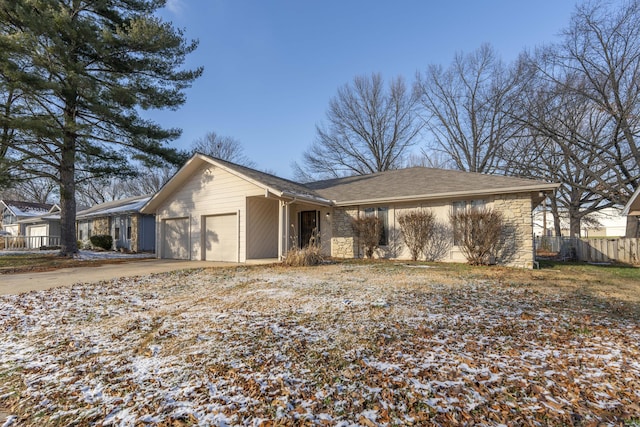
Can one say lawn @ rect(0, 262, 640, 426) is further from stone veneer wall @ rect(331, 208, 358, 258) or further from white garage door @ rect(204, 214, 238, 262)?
stone veneer wall @ rect(331, 208, 358, 258)

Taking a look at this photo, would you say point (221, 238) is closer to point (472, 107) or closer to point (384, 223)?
point (384, 223)

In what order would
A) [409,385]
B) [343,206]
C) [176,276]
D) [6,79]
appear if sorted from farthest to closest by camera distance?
[343,206] < [6,79] < [176,276] < [409,385]

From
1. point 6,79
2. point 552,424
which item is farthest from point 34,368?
point 6,79

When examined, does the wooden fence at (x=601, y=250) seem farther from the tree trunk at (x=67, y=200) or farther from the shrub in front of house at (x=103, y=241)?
the shrub in front of house at (x=103, y=241)

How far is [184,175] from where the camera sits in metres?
12.8

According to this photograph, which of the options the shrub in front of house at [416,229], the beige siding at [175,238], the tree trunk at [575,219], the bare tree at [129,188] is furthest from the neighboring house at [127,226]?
the tree trunk at [575,219]

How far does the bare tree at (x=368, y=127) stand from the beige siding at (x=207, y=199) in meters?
15.6

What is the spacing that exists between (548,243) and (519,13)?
12.6 m

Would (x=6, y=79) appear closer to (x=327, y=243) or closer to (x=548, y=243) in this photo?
(x=327, y=243)

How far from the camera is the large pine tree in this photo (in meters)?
10.6

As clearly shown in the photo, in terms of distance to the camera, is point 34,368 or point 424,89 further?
point 424,89

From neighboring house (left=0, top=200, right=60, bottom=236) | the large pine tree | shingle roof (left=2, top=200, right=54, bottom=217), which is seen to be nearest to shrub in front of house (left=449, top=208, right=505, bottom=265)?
the large pine tree

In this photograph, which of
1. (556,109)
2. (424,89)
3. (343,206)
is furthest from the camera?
(424,89)

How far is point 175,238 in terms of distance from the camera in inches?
540
